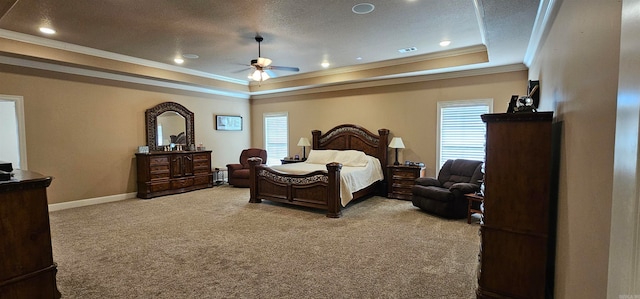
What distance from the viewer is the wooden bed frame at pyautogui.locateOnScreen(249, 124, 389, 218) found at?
197 inches

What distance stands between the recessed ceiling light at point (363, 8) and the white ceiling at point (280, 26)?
0.06 metres

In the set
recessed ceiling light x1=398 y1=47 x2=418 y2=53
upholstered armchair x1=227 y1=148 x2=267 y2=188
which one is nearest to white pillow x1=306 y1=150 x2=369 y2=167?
upholstered armchair x1=227 y1=148 x2=267 y2=188

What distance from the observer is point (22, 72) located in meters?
5.03

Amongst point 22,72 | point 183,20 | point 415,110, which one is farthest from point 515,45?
point 22,72

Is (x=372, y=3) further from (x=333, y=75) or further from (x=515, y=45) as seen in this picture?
(x=333, y=75)

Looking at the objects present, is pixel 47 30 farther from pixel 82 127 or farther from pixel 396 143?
pixel 396 143

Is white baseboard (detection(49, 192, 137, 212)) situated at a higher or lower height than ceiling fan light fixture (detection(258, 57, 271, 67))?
lower

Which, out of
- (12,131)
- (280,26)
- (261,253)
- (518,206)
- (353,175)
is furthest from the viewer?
(12,131)

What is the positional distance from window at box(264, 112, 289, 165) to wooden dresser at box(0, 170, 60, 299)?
21.5 ft

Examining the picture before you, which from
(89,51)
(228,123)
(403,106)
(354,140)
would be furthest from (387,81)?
(89,51)

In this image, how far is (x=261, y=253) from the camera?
3.43m

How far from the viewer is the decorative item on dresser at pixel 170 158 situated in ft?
21.0

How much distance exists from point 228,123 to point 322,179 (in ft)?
14.6

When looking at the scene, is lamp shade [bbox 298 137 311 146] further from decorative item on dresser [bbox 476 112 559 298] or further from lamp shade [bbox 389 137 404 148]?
decorative item on dresser [bbox 476 112 559 298]
